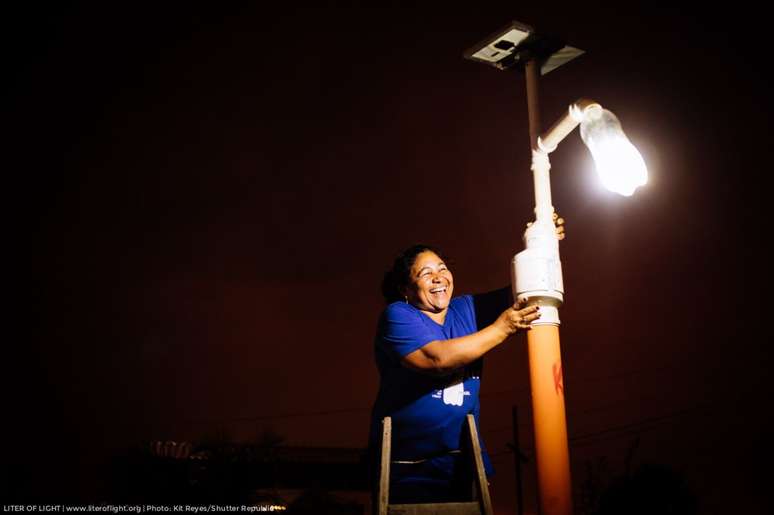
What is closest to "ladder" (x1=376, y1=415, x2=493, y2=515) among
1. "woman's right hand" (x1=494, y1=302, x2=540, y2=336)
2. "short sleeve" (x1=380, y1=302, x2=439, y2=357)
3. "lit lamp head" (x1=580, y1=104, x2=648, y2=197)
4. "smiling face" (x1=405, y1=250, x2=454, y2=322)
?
"short sleeve" (x1=380, y1=302, x2=439, y2=357)

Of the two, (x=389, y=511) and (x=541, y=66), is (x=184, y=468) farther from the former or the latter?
(x=541, y=66)

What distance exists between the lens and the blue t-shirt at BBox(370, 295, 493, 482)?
4.13 meters

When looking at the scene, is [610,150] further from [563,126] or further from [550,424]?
[550,424]

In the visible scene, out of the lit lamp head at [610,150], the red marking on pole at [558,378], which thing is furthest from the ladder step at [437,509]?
the lit lamp head at [610,150]

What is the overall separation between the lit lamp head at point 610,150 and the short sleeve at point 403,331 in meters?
1.58

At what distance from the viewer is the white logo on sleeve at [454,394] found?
4.23 m

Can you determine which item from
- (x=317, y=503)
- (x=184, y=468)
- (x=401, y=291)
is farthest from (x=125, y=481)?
(x=401, y=291)

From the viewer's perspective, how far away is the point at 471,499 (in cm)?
407

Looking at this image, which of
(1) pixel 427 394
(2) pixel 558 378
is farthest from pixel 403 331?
(2) pixel 558 378

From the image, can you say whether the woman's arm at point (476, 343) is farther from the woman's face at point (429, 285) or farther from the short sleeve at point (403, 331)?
the woman's face at point (429, 285)

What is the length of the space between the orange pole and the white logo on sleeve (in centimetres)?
69

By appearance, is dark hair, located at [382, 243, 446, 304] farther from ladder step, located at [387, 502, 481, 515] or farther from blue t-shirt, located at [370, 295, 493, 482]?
ladder step, located at [387, 502, 481, 515]

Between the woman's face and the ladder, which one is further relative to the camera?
the woman's face

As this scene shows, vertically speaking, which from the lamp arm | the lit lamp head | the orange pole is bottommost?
the orange pole
